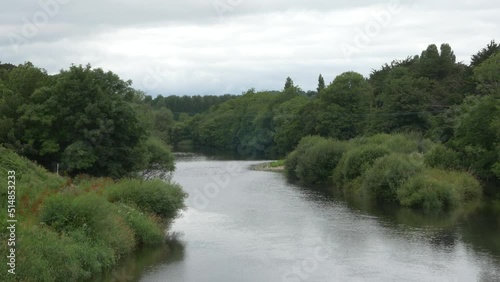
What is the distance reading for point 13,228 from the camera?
25.7 meters

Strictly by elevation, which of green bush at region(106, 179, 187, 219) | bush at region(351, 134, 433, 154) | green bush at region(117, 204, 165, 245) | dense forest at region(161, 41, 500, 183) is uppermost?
dense forest at region(161, 41, 500, 183)

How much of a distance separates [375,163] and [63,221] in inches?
1387

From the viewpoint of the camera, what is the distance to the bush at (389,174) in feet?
183

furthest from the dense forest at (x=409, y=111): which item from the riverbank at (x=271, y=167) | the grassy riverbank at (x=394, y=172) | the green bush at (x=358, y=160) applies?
the riverbank at (x=271, y=167)

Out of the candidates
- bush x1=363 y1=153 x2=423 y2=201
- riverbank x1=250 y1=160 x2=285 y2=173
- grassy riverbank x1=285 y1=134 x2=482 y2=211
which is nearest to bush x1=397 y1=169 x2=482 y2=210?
grassy riverbank x1=285 y1=134 x2=482 y2=211

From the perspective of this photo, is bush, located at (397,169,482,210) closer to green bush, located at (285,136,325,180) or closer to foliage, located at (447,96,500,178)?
foliage, located at (447,96,500,178)

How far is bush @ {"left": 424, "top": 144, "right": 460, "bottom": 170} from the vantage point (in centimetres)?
6028

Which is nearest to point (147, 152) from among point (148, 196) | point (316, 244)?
point (148, 196)

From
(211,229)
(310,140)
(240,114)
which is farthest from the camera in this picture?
(240,114)

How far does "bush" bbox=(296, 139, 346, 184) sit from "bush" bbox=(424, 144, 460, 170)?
1326cm

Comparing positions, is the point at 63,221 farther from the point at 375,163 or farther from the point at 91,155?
the point at 375,163

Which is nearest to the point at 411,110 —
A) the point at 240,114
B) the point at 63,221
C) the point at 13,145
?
the point at 13,145

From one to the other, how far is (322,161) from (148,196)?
36.9 metres

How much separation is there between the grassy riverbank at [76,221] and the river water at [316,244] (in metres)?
1.49
